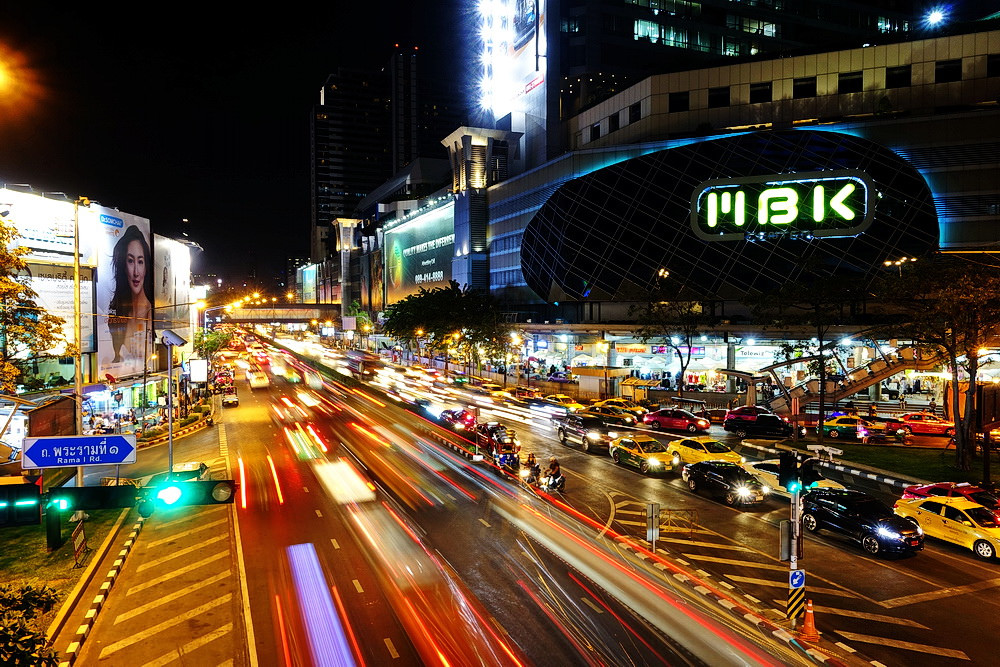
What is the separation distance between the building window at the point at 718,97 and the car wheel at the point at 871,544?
57.7 metres

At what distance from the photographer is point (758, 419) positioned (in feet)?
121

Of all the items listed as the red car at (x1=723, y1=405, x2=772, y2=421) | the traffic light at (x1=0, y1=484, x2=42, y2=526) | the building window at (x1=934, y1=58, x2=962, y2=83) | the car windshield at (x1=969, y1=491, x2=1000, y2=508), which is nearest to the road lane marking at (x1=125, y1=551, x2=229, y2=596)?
the traffic light at (x1=0, y1=484, x2=42, y2=526)

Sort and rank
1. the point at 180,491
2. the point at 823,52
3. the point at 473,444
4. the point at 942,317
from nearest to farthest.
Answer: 1. the point at 180,491
2. the point at 942,317
3. the point at 473,444
4. the point at 823,52

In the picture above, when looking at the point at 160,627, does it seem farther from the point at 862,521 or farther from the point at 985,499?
the point at 985,499

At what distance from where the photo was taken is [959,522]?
59.6ft

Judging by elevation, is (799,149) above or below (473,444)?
above

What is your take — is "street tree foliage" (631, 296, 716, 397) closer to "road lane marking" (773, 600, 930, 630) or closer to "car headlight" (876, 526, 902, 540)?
"car headlight" (876, 526, 902, 540)

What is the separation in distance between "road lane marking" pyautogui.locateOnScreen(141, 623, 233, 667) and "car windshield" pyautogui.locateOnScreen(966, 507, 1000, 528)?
1987cm

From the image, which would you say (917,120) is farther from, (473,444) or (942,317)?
(473,444)

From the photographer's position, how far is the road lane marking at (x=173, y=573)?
15336mm

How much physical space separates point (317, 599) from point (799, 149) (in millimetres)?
58597

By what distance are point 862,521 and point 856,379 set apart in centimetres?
3137

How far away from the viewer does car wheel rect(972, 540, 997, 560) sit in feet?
56.4

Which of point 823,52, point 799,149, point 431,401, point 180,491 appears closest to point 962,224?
point 799,149
